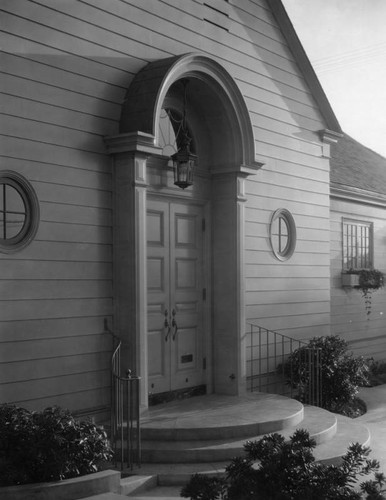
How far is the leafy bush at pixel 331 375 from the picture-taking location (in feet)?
32.1

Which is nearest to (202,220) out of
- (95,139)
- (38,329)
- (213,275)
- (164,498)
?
(213,275)

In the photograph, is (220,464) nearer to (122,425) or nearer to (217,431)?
(217,431)

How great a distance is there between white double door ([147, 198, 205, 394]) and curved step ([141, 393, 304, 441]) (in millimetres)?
400

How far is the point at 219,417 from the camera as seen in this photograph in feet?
25.1

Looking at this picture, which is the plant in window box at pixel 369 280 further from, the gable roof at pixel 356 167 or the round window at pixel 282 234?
the round window at pixel 282 234

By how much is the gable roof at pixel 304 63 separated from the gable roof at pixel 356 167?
1.47 m

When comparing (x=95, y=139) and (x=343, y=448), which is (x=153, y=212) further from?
(x=343, y=448)

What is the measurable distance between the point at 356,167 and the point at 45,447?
11802 millimetres

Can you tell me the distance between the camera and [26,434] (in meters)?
5.66

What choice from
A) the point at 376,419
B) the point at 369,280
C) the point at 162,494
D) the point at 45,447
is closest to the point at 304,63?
the point at 369,280

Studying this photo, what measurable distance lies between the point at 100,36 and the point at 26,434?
4.24 m

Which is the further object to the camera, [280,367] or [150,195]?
[280,367]

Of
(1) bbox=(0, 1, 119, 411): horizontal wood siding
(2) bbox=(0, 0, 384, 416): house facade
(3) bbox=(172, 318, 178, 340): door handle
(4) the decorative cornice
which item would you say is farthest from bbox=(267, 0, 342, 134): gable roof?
(3) bbox=(172, 318, 178, 340): door handle

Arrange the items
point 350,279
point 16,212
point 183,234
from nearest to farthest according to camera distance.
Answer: point 16,212 < point 183,234 < point 350,279
